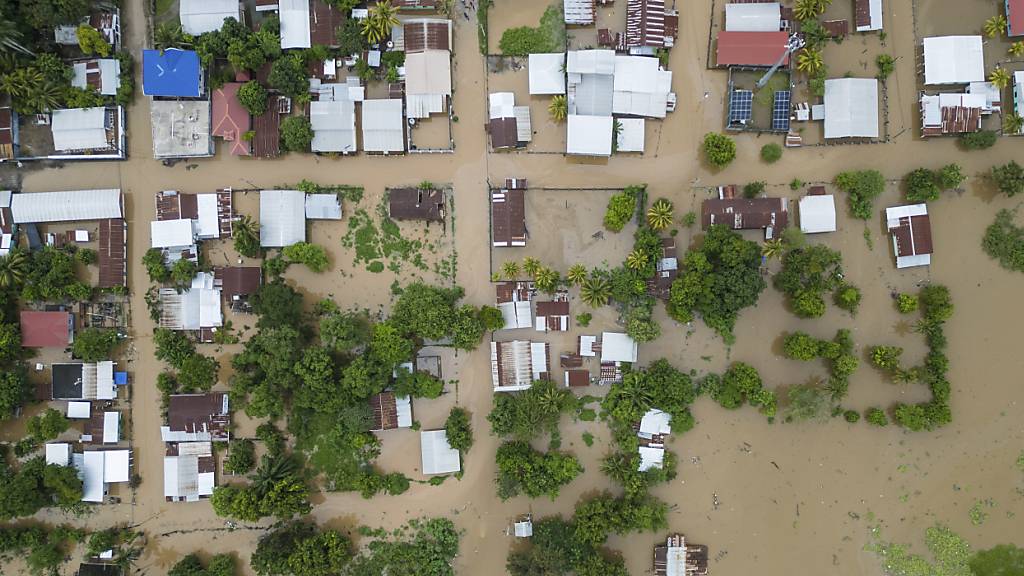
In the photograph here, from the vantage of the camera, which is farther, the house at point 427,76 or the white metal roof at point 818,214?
the white metal roof at point 818,214

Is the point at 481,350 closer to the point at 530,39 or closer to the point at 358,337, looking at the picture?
the point at 358,337

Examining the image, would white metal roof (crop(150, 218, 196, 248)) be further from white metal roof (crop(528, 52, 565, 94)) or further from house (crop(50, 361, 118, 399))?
white metal roof (crop(528, 52, 565, 94))

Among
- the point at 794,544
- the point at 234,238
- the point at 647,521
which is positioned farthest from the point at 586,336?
the point at 234,238

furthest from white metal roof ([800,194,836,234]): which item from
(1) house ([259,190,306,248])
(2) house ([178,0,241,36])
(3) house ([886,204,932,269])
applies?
(2) house ([178,0,241,36])

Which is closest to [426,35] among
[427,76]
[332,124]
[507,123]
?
[427,76]

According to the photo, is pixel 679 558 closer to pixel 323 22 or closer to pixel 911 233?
pixel 911 233

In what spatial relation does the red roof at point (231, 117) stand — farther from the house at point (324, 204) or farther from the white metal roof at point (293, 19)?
the house at point (324, 204)

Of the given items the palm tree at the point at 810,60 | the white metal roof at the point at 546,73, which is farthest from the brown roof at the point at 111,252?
the palm tree at the point at 810,60

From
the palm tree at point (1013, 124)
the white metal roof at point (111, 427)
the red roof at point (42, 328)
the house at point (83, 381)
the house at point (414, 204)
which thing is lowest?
the white metal roof at point (111, 427)
